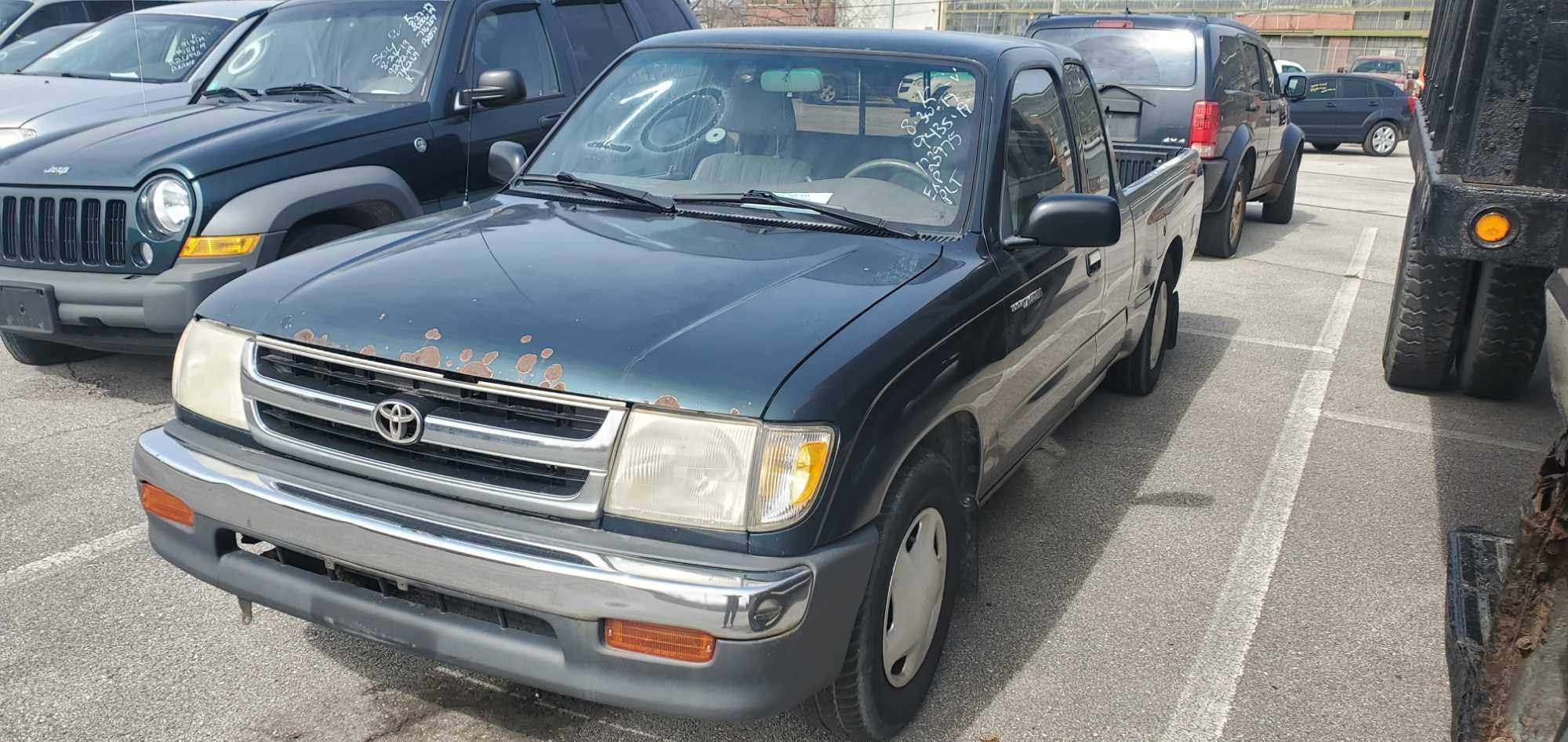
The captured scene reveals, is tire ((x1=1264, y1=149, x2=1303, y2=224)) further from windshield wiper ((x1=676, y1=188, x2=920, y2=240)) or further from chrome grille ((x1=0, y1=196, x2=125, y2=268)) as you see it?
chrome grille ((x1=0, y1=196, x2=125, y2=268))

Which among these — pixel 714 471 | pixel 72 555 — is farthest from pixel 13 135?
pixel 714 471

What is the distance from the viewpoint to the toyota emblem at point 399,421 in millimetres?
2543

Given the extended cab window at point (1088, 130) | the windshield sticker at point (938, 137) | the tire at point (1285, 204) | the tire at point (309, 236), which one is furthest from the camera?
the tire at point (1285, 204)

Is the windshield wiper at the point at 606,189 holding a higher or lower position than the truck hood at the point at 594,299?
higher

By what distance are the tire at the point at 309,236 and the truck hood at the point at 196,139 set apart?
0.35 m

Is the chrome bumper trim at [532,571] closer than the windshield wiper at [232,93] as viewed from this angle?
Yes

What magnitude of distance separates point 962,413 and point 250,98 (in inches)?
185

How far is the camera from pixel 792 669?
2.41 meters

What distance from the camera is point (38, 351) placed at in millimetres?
5938

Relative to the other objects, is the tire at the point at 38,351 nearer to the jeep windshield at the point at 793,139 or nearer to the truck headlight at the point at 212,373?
the jeep windshield at the point at 793,139

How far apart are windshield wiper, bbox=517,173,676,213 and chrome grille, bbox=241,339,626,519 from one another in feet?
3.95

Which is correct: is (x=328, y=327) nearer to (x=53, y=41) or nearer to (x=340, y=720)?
(x=340, y=720)

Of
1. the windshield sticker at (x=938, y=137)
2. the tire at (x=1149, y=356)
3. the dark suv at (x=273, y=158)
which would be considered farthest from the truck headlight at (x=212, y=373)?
the tire at (x=1149, y=356)

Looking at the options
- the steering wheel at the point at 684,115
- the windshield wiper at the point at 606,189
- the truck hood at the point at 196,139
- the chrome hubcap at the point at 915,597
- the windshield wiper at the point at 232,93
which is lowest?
the chrome hubcap at the point at 915,597
